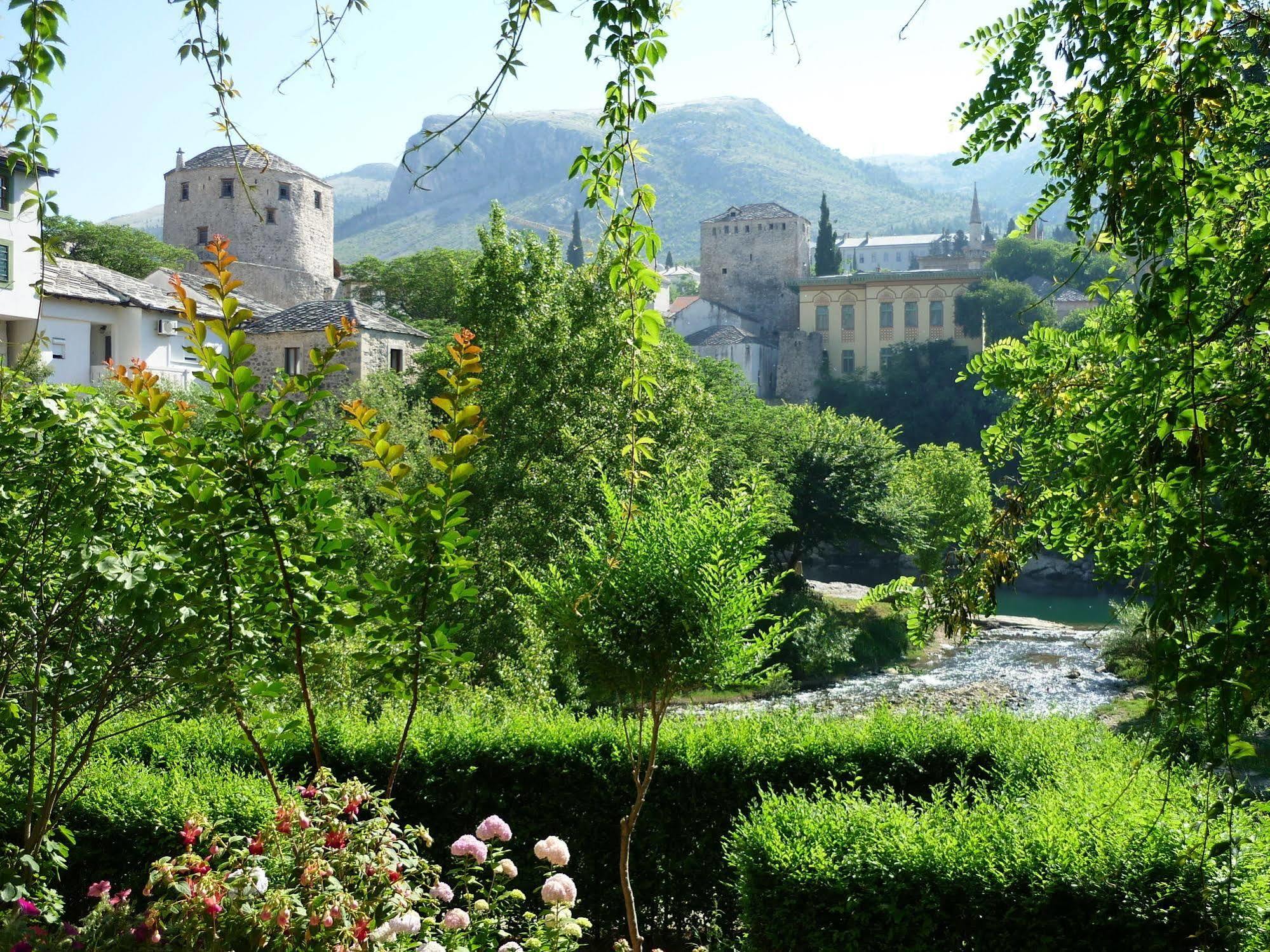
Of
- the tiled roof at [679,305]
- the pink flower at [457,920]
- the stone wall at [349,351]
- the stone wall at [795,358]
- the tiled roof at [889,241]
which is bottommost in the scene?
the pink flower at [457,920]

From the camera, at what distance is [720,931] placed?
6.41m

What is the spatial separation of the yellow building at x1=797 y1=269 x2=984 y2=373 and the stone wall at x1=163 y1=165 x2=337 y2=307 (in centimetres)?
3084

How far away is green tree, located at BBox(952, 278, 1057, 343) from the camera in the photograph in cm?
6194

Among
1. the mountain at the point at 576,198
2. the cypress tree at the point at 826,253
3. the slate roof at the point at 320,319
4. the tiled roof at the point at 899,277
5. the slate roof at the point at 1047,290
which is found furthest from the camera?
the mountain at the point at 576,198

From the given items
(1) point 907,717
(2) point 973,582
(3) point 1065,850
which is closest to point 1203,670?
(2) point 973,582

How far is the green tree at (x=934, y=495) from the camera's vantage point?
31.5 meters

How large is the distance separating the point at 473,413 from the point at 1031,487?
235cm

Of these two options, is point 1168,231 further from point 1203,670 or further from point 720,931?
point 720,931

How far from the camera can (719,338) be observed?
214 feet

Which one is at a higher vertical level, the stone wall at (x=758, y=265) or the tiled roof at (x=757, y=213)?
the tiled roof at (x=757, y=213)

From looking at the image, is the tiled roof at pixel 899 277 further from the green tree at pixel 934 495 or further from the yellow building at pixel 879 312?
the green tree at pixel 934 495

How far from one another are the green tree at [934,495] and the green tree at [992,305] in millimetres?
27927

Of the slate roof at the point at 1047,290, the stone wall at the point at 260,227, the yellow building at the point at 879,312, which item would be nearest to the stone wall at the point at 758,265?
the yellow building at the point at 879,312

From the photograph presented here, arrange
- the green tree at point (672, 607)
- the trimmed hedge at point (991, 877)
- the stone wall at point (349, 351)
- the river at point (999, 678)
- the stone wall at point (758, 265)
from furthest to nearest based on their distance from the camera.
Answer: the stone wall at point (758, 265) < the stone wall at point (349, 351) < the river at point (999, 678) < the green tree at point (672, 607) < the trimmed hedge at point (991, 877)
